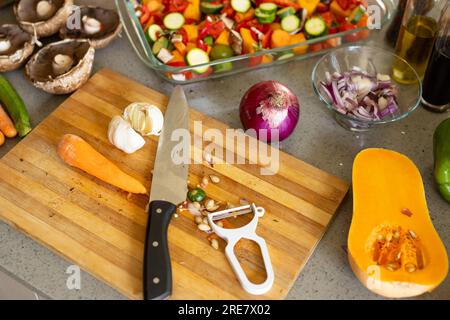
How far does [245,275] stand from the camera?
1.14 metres

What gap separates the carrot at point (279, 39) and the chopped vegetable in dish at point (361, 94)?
0.18m

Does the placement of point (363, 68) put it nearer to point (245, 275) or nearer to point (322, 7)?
point (322, 7)

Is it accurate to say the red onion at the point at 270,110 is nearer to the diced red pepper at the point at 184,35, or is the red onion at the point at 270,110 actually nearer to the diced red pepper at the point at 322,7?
the diced red pepper at the point at 184,35

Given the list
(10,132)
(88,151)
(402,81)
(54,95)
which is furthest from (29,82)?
(402,81)

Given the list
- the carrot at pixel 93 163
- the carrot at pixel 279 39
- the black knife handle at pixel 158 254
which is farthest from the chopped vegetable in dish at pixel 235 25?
the black knife handle at pixel 158 254

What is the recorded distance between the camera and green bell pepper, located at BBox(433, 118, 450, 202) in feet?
4.15

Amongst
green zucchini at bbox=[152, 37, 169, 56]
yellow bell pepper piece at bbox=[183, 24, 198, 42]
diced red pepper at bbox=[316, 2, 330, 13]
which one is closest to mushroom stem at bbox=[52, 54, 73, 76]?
green zucchini at bbox=[152, 37, 169, 56]

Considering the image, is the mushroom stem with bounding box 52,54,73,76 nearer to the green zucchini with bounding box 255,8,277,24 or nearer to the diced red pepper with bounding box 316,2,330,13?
the green zucchini with bounding box 255,8,277,24

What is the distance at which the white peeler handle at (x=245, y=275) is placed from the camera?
44.0 inches

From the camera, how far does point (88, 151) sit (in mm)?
1327

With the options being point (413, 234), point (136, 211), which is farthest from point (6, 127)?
point (413, 234)

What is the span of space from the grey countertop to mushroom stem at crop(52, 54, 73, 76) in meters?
0.08

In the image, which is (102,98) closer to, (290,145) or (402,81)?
(290,145)
